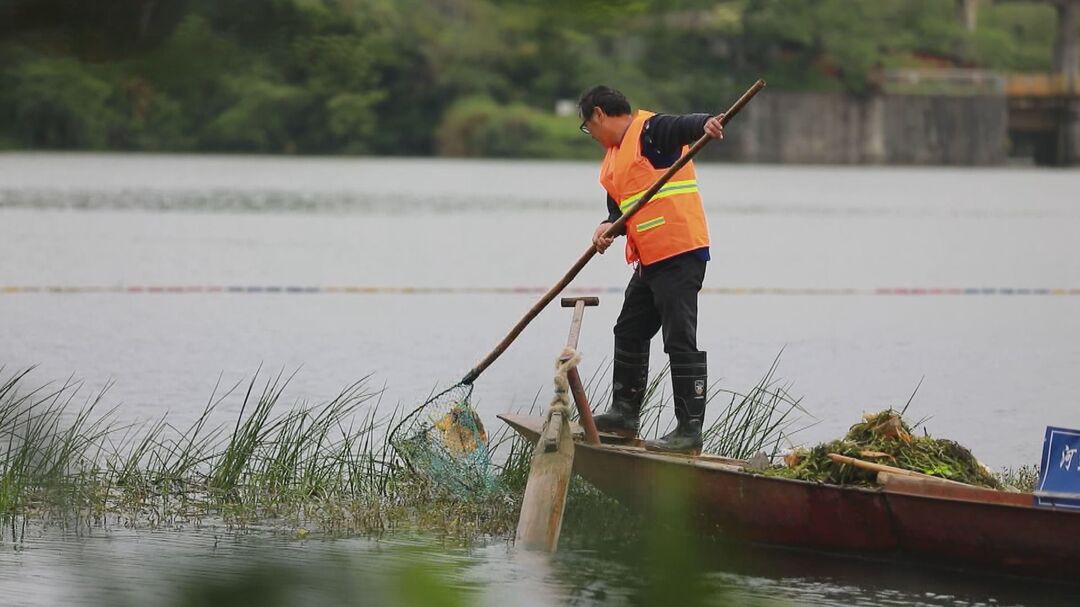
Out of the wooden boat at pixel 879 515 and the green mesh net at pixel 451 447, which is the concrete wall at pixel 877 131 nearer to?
the green mesh net at pixel 451 447

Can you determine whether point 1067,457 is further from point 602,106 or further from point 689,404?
point 602,106

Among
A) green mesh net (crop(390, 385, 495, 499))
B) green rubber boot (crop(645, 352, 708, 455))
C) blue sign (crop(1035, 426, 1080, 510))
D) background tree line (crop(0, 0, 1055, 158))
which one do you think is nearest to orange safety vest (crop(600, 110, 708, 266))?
green rubber boot (crop(645, 352, 708, 455))

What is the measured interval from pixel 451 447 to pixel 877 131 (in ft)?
275

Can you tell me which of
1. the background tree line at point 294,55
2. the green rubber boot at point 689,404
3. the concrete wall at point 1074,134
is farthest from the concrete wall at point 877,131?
the background tree line at point 294,55

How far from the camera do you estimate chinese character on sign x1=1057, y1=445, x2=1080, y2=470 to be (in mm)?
6961

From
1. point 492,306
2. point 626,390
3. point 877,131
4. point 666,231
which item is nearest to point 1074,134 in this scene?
point 877,131

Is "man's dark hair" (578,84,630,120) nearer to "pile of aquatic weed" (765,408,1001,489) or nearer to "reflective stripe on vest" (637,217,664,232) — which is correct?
"reflective stripe on vest" (637,217,664,232)

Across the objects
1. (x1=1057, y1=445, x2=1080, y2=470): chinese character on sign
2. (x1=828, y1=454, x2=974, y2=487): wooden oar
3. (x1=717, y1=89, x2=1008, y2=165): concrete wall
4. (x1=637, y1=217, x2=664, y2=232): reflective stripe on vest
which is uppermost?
(x1=717, y1=89, x2=1008, y2=165): concrete wall

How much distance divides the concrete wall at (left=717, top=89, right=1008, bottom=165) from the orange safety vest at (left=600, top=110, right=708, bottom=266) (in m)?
78.9

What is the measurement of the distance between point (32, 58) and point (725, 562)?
3.55 ft

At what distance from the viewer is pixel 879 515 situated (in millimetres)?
7488

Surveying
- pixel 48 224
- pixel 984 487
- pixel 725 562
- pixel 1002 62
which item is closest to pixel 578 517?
pixel 984 487

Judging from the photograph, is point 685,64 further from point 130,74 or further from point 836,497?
point 836,497

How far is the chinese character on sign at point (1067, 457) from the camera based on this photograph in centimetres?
696
